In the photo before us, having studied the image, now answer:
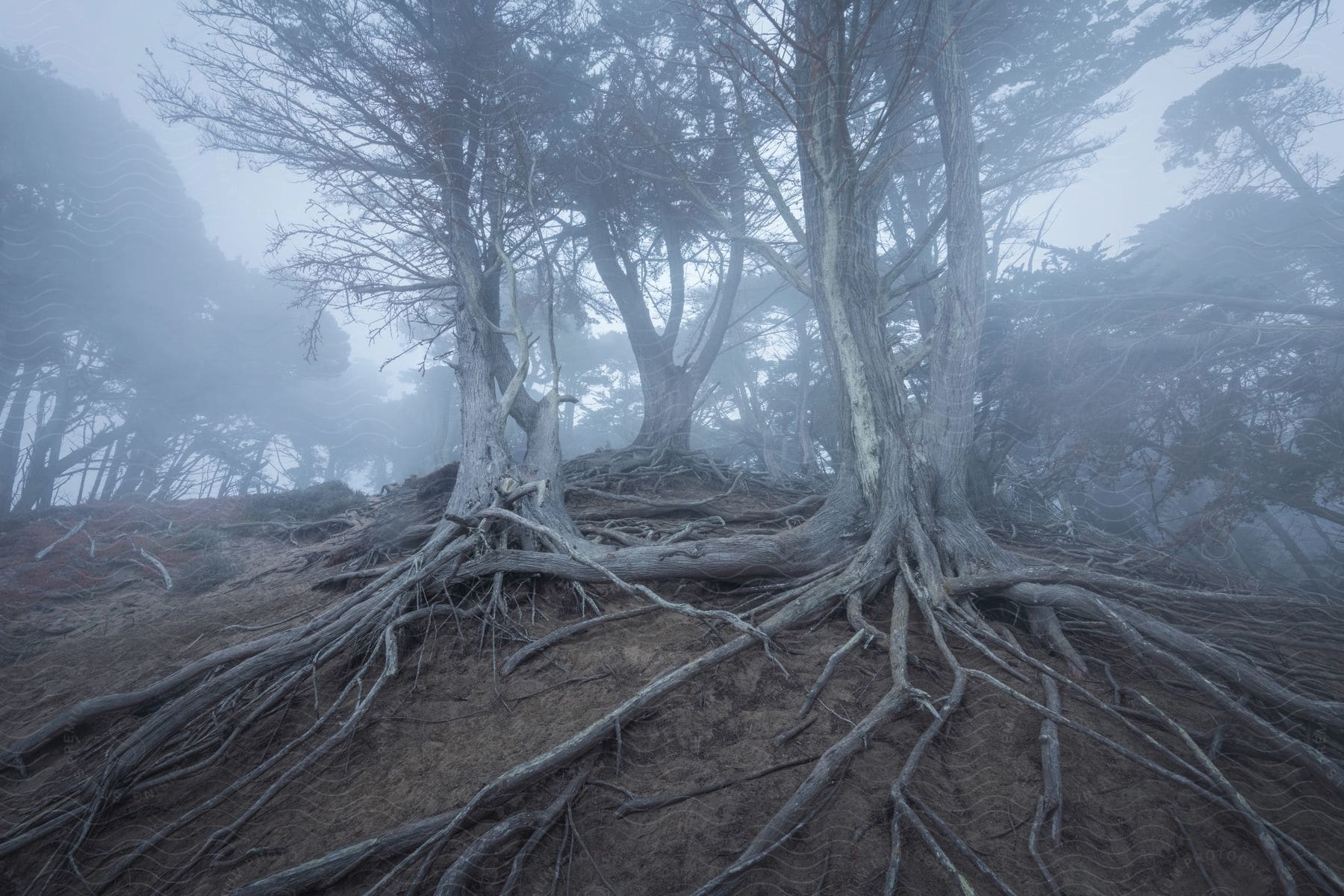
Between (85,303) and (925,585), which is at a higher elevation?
(85,303)

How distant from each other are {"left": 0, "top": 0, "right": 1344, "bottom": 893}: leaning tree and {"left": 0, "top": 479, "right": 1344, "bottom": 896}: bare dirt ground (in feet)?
0.18

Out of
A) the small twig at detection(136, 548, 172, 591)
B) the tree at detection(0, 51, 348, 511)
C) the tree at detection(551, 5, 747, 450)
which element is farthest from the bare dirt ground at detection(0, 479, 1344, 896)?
the tree at detection(0, 51, 348, 511)

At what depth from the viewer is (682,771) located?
1.93 m

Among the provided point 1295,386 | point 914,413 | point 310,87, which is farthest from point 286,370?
point 1295,386

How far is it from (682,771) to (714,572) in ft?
4.68

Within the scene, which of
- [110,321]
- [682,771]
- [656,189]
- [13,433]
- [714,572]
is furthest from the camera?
[110,321]

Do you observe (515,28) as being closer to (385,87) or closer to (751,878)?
(385,87)

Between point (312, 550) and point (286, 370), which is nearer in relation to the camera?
point (312, 550)

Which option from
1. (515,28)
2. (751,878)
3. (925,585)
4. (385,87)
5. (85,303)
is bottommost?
(751,878)

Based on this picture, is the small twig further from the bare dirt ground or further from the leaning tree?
the leaning tree

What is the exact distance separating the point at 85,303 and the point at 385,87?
17.5m

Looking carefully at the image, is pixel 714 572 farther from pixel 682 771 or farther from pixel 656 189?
pixel 656 189

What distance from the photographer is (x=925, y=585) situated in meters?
3.04

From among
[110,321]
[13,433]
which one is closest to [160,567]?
[13,433]
